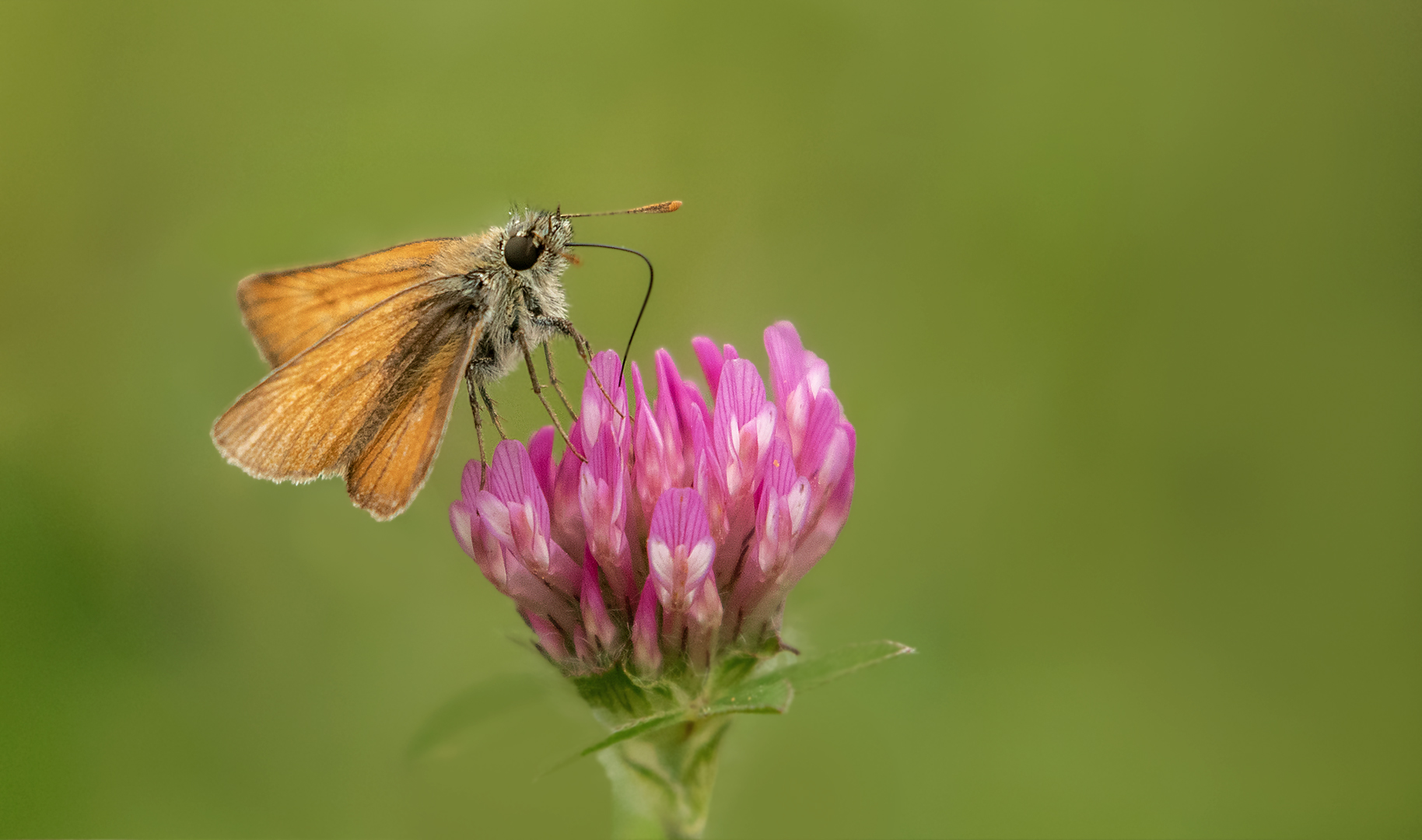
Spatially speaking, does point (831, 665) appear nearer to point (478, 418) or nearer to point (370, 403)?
point (478, 418)

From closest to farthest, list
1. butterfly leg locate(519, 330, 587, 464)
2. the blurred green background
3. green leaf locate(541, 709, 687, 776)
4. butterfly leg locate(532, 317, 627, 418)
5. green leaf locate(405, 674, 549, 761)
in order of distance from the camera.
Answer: green leaf locate(541, 709, 687, 776)
butterfly leg locate(519, 330, 587, 464)
butterfly leg locate(532, 317, 627, 418)
green leaf locate(405, 674, 549, 761)
the blurred green background

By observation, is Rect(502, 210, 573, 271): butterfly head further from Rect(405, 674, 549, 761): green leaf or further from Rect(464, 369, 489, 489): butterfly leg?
Rect(405, 674, 549, 761): green leaf

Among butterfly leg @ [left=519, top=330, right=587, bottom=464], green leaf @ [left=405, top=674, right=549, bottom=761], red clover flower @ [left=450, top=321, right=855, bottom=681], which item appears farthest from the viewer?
green leaf @ [left=405, top=674, right=549, bottom=761]

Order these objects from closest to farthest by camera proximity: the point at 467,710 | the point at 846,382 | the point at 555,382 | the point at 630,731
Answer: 1. the point at 630,731
2. the point at 555,382
3. the point at 467,710
4. the point at 846,382

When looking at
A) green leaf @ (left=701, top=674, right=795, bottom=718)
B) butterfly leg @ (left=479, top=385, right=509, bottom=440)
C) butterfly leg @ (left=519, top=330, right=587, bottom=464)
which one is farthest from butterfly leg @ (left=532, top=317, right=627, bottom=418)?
green leaf @ (left=701, top=674, right=795, bottom=718)

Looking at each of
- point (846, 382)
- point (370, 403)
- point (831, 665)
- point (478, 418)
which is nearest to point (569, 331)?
point (478, 418)

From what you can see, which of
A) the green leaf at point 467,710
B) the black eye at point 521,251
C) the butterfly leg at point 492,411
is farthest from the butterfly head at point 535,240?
the green leaf at point 467,710

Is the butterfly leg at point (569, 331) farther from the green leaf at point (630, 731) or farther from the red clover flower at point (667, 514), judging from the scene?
the green leaf at point (630, 731)
